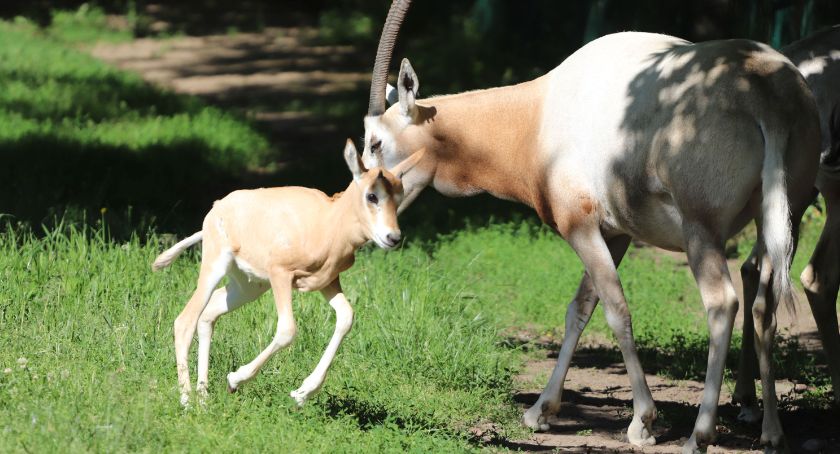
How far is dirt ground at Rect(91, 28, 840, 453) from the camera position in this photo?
21.1ft

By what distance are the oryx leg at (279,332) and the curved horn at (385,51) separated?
6.01ft

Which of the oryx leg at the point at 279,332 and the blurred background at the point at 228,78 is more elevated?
the oryx leg at the point at 279,332

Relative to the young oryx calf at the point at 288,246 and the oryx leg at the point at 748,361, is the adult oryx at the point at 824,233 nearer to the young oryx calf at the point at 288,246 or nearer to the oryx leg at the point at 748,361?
the oryx leg at the point at 748,361

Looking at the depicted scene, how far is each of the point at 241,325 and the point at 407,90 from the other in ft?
5.47

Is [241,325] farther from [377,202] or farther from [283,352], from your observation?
[377,202]

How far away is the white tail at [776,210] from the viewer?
5523 millimetres

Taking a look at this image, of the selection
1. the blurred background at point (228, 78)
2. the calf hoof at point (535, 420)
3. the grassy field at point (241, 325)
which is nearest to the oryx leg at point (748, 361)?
the grassy field at point (241, 325)

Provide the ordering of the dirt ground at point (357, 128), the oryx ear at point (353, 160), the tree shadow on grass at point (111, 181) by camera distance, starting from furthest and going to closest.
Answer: the tree shadow on grass at point (111, 181), the dirt ground at point (357, 128), the oryx ear at point (353, 160)

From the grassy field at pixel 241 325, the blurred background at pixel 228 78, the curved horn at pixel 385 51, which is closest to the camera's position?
the grassy field at pixel 241 325

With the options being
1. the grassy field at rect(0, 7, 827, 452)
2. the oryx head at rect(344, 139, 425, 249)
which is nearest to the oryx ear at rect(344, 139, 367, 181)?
the oryx head at rect(344, 139, 425, 249)

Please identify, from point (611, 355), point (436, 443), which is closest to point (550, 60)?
point (611, 355)

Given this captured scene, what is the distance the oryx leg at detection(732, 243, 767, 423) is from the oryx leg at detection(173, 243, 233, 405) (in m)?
2.99

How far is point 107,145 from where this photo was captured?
1291 cm

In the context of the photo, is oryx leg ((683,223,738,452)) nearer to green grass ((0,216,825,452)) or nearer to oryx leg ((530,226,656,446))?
oryx leg ((530,226,656,446))
